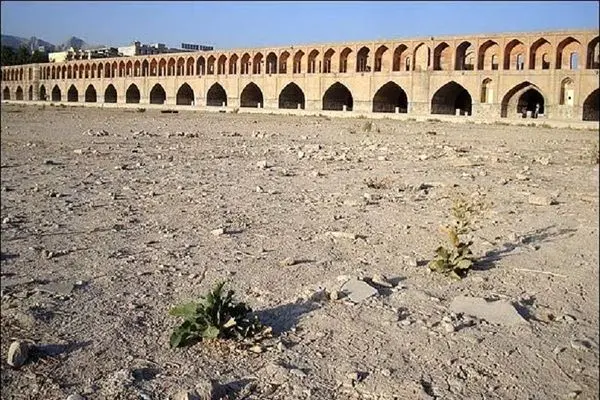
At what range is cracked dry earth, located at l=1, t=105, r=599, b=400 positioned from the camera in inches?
97.4

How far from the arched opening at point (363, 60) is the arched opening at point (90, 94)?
28.2 m

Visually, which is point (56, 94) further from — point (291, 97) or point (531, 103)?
point (531, 103)

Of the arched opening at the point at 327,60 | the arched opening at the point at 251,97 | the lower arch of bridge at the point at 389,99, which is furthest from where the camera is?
the arched opening at the point at 251,97

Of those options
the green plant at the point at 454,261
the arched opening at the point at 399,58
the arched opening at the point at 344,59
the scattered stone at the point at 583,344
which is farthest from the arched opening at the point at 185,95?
the scattered stone at the point at 583,344

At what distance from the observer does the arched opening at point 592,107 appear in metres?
23.7

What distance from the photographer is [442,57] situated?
29375mm

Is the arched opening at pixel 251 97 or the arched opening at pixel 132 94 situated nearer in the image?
the arched opening at pixel 251 97

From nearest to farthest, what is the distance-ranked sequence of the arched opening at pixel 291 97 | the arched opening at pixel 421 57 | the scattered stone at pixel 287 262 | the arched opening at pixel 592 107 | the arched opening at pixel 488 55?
the scattered stone at pixel 287 262 < the arched opening at pixel 592 107 < the arched opening at pixel 488 55 < the arched opening at pixel 421 57 < the arched opening at pixel 291 97

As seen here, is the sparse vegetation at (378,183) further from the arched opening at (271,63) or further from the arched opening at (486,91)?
the arched opening at (271,63)

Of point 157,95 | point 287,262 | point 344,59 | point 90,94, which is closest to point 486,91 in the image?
point 344,59

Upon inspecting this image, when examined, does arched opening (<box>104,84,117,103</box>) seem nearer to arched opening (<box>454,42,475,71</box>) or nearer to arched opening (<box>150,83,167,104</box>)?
arched opening (<box>150,83,167,104</box>)

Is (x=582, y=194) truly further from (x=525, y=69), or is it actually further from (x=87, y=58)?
(x=87, y=58)

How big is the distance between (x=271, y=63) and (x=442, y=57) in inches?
466

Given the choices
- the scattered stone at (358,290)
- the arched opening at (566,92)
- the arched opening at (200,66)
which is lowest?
the scattered stone at (358,290)
